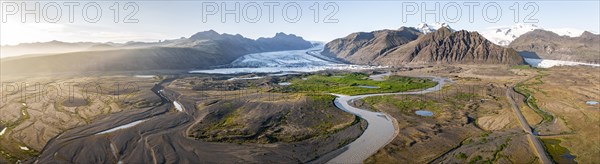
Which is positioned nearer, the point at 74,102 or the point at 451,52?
the point at 74,102

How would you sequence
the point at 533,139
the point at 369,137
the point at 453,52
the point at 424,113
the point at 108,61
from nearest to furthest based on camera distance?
the point at 533,139 → the point at 369,137 → the point at 424,113 → the point at 108,61 → the point at 453,52

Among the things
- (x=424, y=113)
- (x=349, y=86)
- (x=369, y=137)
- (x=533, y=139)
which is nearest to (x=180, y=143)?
(x=369, y=137)

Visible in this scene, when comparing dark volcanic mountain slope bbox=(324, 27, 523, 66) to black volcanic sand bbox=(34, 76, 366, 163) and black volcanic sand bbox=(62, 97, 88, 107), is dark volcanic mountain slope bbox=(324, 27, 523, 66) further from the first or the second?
black volcanic sand bbox=(62, 97, 88, 107)

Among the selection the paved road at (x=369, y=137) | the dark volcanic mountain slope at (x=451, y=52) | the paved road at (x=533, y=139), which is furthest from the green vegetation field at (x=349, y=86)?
the dark volcanic mountain slope at (x=451, y=52)

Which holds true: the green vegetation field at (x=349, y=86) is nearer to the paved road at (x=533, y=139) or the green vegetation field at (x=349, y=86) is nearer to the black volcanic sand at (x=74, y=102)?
the paved road at (x=533, y=139)

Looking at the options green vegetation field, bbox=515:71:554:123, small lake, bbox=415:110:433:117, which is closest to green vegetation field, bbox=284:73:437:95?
green vegetation field, bbox=515:71:554:123

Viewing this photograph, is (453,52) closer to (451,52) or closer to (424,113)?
(451,52)
